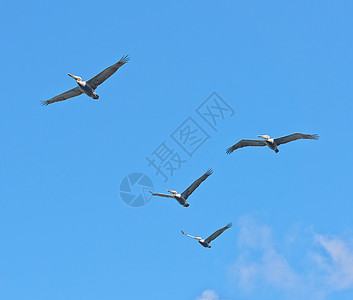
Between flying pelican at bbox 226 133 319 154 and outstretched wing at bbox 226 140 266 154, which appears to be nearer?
flying pelican at bbox 226 133 319 154

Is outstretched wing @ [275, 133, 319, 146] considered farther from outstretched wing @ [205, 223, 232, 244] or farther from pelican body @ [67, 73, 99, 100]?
pelican body @ [67, 73, 99, 100]

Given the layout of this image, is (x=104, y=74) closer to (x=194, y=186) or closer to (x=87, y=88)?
(x=87, y=88)

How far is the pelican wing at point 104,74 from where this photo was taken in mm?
52003

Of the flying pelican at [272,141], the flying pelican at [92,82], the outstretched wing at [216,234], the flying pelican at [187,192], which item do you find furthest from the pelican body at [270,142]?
the flying pelican at [92,82]

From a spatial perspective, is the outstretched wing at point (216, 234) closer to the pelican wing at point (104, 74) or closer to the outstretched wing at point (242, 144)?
the outstretched wing at point (242, 144)

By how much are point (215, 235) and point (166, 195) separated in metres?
6.82

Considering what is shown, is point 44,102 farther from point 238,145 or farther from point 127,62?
point 238,145

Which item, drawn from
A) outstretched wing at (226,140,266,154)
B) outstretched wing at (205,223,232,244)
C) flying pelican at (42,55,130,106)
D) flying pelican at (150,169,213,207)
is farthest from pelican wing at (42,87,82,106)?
outstretched wing at (205,223,232,244)

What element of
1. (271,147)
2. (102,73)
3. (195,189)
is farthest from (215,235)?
(102,73)

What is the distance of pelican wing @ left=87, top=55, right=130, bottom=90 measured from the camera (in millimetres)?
52003

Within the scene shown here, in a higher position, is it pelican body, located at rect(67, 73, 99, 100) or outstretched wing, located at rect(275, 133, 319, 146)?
pelican body, located at rect(67, 73, 99, 100)

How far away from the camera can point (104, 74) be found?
53.4 meters

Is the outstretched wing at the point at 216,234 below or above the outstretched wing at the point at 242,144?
below

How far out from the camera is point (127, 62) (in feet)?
170
